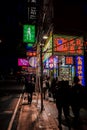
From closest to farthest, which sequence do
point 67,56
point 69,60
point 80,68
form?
point 80,68 → point 67,56 → point 69,60

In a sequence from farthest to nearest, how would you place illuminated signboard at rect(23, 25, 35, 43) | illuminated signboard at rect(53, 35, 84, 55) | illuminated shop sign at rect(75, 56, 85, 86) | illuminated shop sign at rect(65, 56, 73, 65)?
1. illuminated signboard at rect(23, 25, 35, 43)
2. illuminated shop sign at rect(65, 56, 73, 65)
3. illuminated shop sign at rect(75, 56, 85, 86)
4. illuminated signboard at rect(53, 35, 84, 55)

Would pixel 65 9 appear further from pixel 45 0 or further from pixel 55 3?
pixel 45 0

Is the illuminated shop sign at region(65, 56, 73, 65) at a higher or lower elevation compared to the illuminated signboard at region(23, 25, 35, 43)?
lower

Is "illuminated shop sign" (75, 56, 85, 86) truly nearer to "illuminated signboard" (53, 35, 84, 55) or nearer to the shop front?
the shop front

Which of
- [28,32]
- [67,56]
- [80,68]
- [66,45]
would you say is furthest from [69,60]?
[28,32]

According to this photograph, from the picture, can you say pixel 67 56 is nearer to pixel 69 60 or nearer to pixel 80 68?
pixel 69 60

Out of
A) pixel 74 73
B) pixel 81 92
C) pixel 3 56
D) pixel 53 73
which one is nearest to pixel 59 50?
pixel 74 73

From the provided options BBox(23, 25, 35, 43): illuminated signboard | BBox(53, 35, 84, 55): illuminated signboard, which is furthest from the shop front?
BBox(23, 25, 35, 43): illuminated signboard

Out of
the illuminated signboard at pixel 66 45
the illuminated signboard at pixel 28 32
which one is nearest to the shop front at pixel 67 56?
the illuminated signboard at pixel 66 45

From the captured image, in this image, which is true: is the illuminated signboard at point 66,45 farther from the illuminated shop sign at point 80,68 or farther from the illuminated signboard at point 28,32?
the illuminated signboard at point 28,32

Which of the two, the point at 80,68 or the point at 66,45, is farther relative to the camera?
the point at 80,68

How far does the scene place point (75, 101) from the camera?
35.3ft

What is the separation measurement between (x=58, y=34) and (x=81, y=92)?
10020 mm

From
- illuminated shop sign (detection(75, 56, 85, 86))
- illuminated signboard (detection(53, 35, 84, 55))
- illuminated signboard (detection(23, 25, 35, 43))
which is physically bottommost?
illuminated shop sign (detection(75, 56, 85, 86))
